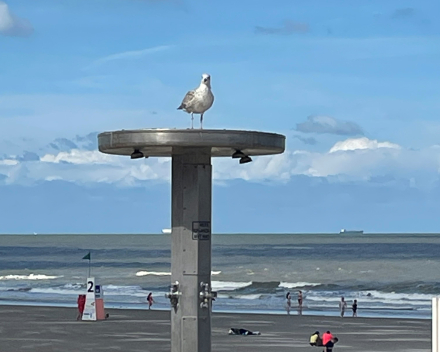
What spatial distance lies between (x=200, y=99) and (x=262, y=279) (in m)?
67.3

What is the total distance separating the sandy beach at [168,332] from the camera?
27703 mm

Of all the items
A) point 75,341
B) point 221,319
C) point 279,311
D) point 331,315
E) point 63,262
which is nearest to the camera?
point 75,341

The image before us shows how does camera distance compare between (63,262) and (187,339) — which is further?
(63,262)

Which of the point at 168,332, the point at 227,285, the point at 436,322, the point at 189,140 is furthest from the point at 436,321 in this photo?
the point at 227,285

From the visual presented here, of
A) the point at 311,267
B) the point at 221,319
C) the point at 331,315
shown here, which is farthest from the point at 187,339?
the point at 311,267

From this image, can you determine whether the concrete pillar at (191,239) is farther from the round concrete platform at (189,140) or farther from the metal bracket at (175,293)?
the round concrete platform at (189,140)

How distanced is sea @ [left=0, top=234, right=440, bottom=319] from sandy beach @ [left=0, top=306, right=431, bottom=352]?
6024mm

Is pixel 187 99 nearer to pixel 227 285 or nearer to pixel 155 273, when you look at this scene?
pixel 227 285

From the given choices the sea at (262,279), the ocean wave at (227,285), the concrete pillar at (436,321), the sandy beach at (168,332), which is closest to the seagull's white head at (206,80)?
the concrete pillar at (436,321)

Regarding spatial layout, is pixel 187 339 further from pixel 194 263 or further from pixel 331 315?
pixel 331 315

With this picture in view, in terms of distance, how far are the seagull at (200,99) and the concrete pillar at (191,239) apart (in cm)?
67

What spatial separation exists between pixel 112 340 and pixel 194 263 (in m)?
14.2

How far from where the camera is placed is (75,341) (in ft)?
95.0

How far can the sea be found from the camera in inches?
2032
